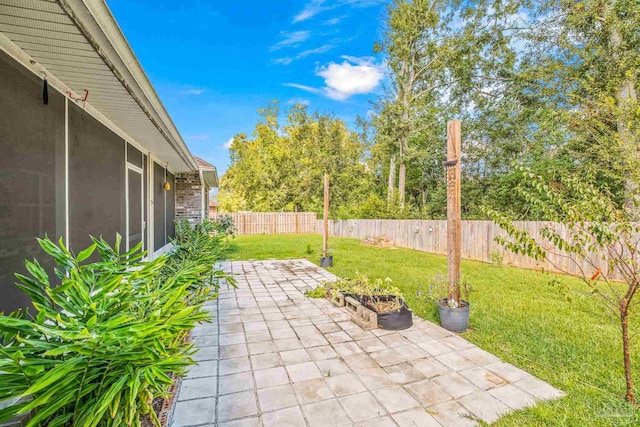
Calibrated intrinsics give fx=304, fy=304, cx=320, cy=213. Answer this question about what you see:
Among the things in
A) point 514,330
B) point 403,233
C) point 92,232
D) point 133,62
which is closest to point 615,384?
point 514,330

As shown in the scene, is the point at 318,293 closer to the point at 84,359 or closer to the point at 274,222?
the point at 84,359

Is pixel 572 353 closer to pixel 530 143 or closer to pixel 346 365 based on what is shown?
pixel 346 365

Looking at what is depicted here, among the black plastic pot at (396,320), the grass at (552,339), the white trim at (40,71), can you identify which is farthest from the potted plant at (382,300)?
the white trim at (40,71)

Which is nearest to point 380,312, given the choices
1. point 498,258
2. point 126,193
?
point 126,193

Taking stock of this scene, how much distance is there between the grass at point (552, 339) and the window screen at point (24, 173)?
3334 mm

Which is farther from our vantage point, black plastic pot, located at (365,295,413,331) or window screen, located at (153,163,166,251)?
window screen, located at (153,163,166,251)

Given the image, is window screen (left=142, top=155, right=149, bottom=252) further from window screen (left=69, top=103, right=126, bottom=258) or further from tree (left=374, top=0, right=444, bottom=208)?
tree (left=374, top=0, right=444, bottom=208)

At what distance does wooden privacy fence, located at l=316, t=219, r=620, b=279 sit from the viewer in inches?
249

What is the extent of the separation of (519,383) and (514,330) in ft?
3.68

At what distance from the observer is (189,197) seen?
30.9 ft

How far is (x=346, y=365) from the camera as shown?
245cm

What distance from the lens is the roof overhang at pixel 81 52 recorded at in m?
1.55

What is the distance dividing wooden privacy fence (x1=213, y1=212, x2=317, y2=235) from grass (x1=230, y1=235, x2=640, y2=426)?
466 inches

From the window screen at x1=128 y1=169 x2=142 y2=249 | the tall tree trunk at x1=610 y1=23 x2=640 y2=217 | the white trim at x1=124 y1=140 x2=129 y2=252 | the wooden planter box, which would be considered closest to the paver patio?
the wooden planter box
